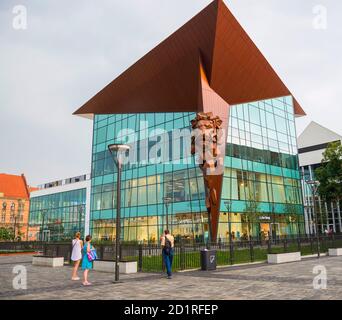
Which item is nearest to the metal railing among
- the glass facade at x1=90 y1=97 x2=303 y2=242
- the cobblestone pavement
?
the cobblestone pavement

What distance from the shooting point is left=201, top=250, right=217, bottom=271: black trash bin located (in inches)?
610

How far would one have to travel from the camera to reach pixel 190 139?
38094 millimetres

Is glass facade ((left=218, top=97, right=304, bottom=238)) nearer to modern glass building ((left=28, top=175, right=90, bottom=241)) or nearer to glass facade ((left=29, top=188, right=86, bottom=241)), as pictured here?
modern glass building ((left=28, top=175, right=90, bottom=241))

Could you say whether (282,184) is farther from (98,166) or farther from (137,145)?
(98,166)

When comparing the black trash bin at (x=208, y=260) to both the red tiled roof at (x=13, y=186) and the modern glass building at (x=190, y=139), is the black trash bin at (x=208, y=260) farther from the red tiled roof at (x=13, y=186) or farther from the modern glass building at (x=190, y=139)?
the red tiled roof at (x=13, y=186)

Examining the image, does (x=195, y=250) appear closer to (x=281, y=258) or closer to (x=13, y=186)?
(x=281, y=258)

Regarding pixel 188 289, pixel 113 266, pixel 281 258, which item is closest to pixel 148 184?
pixel 281 258

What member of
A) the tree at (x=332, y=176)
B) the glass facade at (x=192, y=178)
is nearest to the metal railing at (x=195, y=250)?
the glass facade at (x=192, y=178)

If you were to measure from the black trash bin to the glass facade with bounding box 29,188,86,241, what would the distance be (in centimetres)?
3625

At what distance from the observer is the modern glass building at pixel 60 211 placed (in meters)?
52.8

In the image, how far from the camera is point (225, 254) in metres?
23.3

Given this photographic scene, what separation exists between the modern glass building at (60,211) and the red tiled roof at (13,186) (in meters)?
Result: 32.4

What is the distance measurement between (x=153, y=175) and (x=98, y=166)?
38.9 ft
